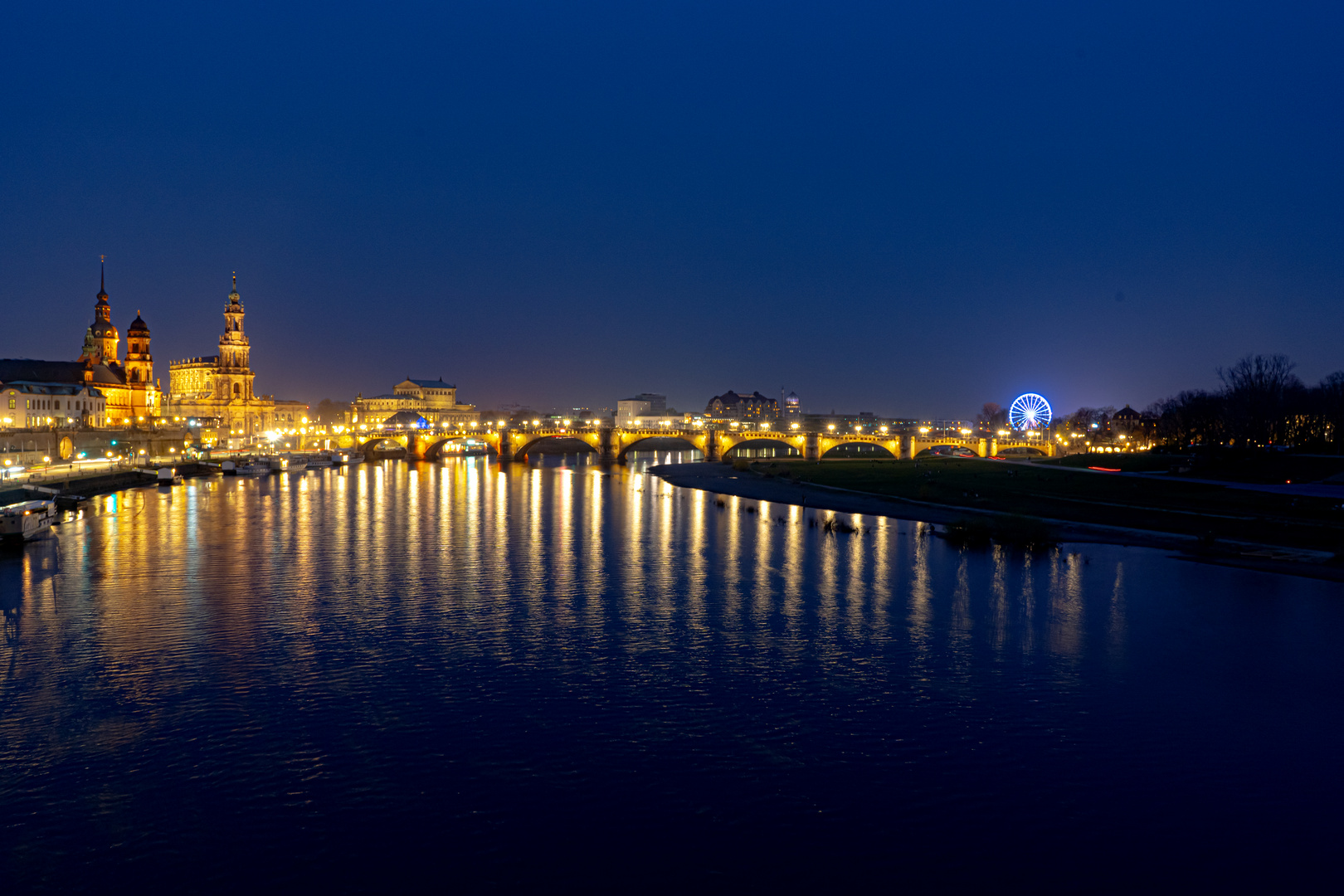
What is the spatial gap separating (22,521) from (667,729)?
3633 centimetres

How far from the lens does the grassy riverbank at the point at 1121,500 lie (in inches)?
1599

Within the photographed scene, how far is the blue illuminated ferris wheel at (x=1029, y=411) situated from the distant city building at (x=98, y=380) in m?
116

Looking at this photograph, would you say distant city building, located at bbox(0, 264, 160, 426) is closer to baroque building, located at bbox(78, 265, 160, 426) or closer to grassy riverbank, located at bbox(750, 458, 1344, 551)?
baroque building, located at bbox(78, 265, 160, 426)

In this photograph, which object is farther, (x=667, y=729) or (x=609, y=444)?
(x=609, y=444)

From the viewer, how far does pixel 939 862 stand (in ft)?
39.4

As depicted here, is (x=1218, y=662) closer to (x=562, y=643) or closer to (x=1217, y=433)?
(x=562, y=643)

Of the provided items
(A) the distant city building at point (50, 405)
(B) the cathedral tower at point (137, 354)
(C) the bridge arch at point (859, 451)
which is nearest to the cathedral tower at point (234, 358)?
(B) the cathedral tower at point (137, 354)

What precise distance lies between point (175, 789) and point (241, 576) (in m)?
19.7

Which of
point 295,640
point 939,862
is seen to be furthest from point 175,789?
point 939,862

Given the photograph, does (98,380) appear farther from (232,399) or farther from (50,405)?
(232,399)

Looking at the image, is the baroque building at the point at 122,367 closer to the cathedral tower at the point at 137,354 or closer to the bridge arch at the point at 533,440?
the cathedral tower at the point at 137,354

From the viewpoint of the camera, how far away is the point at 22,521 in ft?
130

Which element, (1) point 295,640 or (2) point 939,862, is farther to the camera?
(1) point 295,640

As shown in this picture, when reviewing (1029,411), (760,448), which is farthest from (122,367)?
(1029,411)
